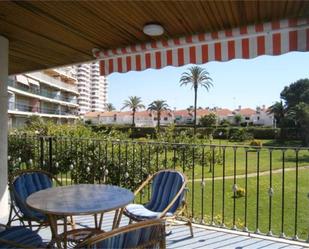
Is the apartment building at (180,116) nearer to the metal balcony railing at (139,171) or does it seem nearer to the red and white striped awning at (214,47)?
the metal balcony railing at (139,171)

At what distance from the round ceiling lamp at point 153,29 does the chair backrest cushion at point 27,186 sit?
2.16 meters

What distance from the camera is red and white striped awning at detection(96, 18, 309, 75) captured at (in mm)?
3432

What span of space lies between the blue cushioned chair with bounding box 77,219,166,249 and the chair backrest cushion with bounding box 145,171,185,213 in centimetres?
161

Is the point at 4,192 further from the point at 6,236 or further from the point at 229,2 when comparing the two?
the point at 229,2

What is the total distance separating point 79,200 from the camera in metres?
2.95

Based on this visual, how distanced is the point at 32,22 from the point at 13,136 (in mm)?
6528

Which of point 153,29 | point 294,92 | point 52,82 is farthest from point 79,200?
point 294,92

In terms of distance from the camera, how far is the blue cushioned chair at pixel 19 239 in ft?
8.23

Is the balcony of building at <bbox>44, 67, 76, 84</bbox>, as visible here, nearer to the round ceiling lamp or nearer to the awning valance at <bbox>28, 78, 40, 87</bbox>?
the awning valance at <bbox>28, 78, 40, 87</bbox>

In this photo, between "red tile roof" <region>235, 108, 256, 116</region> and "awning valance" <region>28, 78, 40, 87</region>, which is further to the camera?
"red tile roof" <region>235, 108, 256, 116</region>

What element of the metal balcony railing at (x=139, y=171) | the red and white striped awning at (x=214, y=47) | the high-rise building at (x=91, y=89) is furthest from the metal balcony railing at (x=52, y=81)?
the red and white striped awning at (x=214, y=47)

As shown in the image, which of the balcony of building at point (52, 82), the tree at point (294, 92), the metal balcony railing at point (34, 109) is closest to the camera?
the metal balcony railing at point (34, 109)

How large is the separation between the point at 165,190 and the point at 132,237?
1997 millimetres

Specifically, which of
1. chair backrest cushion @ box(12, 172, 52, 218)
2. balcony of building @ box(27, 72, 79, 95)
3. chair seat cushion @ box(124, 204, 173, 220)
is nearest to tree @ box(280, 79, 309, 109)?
balcony of building @ box(27, 72, 79, 95)
